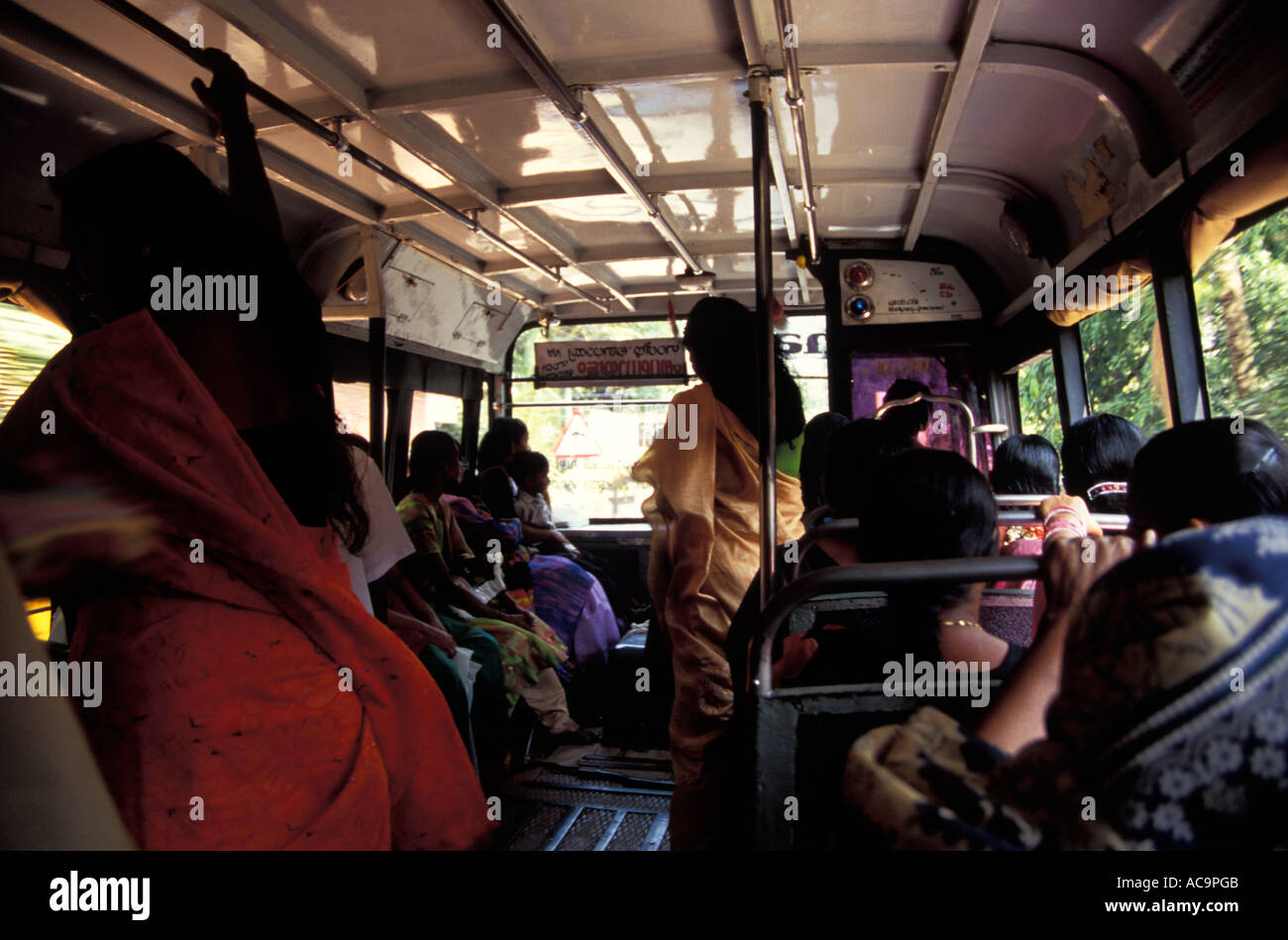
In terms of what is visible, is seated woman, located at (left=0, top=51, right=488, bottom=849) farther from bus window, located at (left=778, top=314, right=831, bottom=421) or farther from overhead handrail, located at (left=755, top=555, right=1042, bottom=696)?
bus window, located at (left=778, top=314, right=831, bottom=421)

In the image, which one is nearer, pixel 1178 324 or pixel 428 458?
pixel 1178 324

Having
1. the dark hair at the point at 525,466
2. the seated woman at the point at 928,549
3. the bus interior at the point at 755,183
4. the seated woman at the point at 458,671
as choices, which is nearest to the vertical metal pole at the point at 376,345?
the bus interior at the point at 755,183

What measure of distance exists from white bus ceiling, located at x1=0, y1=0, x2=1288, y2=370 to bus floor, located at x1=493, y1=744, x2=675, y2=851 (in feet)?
9.83

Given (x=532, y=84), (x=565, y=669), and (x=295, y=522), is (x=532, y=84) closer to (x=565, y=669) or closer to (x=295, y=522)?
(x=295, y=522)

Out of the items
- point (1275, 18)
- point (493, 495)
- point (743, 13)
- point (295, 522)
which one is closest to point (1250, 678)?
point (295, 522)

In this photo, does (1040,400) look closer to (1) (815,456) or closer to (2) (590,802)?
(1) (815,456)

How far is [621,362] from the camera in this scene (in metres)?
6.14

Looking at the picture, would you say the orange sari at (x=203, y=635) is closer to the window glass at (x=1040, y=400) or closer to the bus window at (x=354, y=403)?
the bus window at (x=354, y=403)

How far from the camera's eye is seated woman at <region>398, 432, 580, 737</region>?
3.74 m

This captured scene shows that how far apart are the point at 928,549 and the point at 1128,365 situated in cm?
296

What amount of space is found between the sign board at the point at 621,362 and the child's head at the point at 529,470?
2.64 ft
